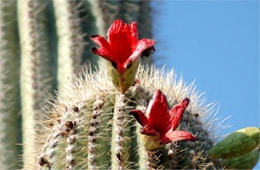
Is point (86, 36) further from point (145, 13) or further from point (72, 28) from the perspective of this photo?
point (145, 13)

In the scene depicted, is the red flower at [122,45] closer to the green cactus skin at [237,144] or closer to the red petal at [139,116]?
the red petal at [139,116]

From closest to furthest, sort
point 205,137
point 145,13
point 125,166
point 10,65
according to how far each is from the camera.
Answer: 1. point 125,166
2. point 205,137
3. point 10,65
4. point 145,13

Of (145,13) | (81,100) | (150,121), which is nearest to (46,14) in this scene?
(145,13)

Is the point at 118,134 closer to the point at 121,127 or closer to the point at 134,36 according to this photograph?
the point at 121,127

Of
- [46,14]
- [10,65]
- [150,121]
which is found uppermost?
[46,14]

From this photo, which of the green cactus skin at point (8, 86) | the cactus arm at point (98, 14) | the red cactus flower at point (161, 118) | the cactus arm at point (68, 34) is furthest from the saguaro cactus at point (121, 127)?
the cactus arm at point (98, 14)

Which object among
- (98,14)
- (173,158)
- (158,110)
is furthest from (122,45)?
(98,14)
